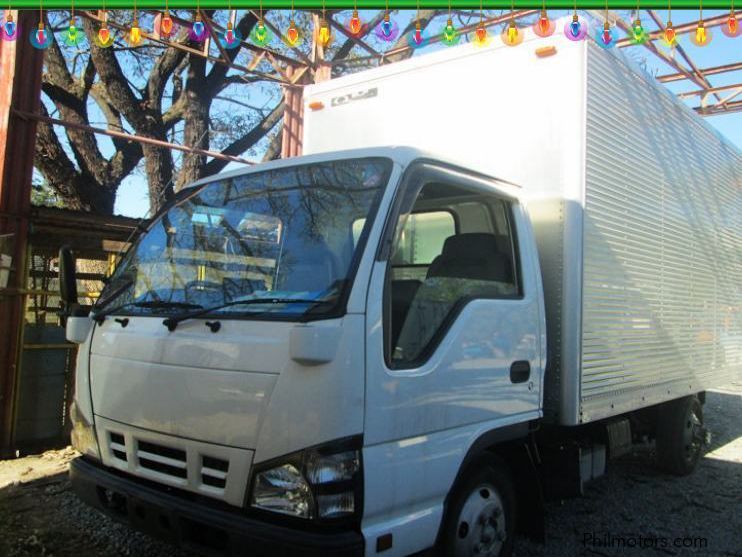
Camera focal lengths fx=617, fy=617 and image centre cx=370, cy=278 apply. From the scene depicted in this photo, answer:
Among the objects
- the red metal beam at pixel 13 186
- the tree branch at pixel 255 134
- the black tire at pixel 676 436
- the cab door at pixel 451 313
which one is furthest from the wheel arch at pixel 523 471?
the tree branch at pixel 255 134

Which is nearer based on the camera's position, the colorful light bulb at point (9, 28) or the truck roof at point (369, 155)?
the truck roof at point (369, 155)

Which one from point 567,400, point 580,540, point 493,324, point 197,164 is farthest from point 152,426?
point 197,164

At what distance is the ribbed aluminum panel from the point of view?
156 inches

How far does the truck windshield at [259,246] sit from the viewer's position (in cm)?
268

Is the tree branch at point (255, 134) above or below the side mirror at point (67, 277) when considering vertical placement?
above

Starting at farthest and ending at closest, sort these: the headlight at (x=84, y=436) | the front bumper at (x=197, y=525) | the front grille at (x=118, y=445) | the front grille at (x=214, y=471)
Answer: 1. the headlight at (x=84, y=436)
2. the front grille at (x=118, y=445)
3. the front grille at (x=214, y=471)
4. the front bumper at (x=197, y=525)

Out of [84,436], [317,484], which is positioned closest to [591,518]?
[317,484]

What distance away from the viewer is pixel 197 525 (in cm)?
256

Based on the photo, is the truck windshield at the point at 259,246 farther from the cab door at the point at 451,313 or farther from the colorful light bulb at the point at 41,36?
the colorful light bulb at the point at 41,36

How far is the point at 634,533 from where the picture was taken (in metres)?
4.52

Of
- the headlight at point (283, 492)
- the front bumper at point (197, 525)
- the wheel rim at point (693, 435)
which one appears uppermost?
the headlight at point (283, 492)

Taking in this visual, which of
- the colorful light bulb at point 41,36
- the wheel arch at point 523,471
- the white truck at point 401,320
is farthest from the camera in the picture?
the colorful light bulb at point 41,36

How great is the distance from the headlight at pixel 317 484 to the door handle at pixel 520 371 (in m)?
1.24

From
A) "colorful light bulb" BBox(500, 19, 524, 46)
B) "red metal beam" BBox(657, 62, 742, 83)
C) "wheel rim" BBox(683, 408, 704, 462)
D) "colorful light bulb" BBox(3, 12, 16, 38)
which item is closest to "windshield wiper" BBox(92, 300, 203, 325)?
"colorful light bulb" BBox(500, 19, 524, 46)
